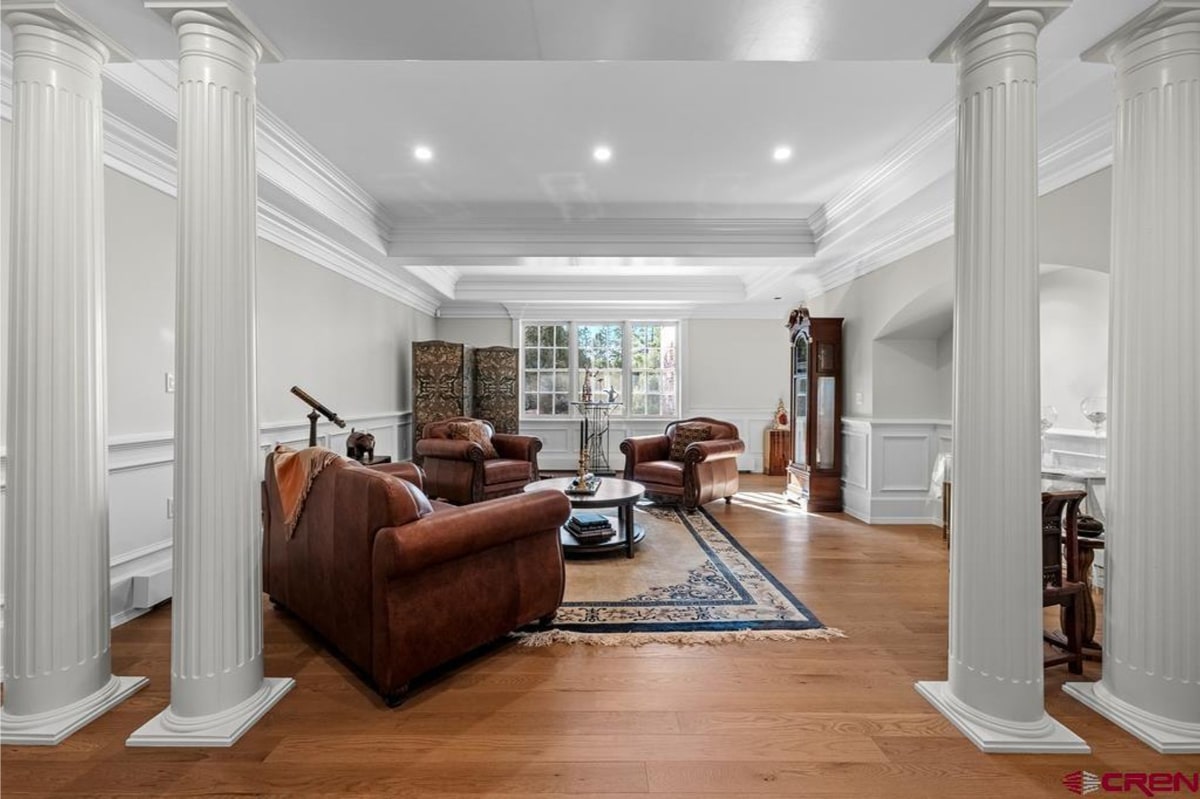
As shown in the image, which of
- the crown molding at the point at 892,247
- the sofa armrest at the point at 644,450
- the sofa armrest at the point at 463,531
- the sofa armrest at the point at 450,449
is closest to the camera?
the sofa armrest at the point at 463,531

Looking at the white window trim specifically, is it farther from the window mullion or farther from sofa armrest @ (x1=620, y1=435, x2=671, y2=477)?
sofa armrest @ (x1=620, y1=435, x2=671, y2=477)

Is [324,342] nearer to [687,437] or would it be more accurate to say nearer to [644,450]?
[644,450]

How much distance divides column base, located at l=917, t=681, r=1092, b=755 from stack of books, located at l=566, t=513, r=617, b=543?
2.48 meters

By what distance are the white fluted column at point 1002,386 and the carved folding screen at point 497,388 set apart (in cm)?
636

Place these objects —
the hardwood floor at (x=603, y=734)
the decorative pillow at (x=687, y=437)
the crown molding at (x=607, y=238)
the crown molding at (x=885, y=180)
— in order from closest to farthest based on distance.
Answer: the hardwood floor at (x=603, y=734), the crown molding at (x=885, y=180), the crown molding at (x=607, y=238), the decorative pillow at (x=687, y=437)

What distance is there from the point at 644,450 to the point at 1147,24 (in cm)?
483

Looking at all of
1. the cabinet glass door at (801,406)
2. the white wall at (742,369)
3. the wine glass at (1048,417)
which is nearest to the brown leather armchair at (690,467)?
the cabinet glass door at (801,406)

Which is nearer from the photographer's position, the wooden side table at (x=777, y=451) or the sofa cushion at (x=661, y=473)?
the sofa cushion at (x=661, y=473)

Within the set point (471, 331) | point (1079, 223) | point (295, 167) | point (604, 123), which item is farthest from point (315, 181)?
point (1079, 223)

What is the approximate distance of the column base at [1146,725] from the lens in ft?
6.27

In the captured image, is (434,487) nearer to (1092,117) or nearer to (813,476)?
(813,476)

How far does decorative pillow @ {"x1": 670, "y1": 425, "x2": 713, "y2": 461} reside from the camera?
6215 mm

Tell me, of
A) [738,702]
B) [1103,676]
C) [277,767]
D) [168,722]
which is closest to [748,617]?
[738,702]

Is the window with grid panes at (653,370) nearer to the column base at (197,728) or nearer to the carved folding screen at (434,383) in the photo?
the carved folding screen at (434,383)
